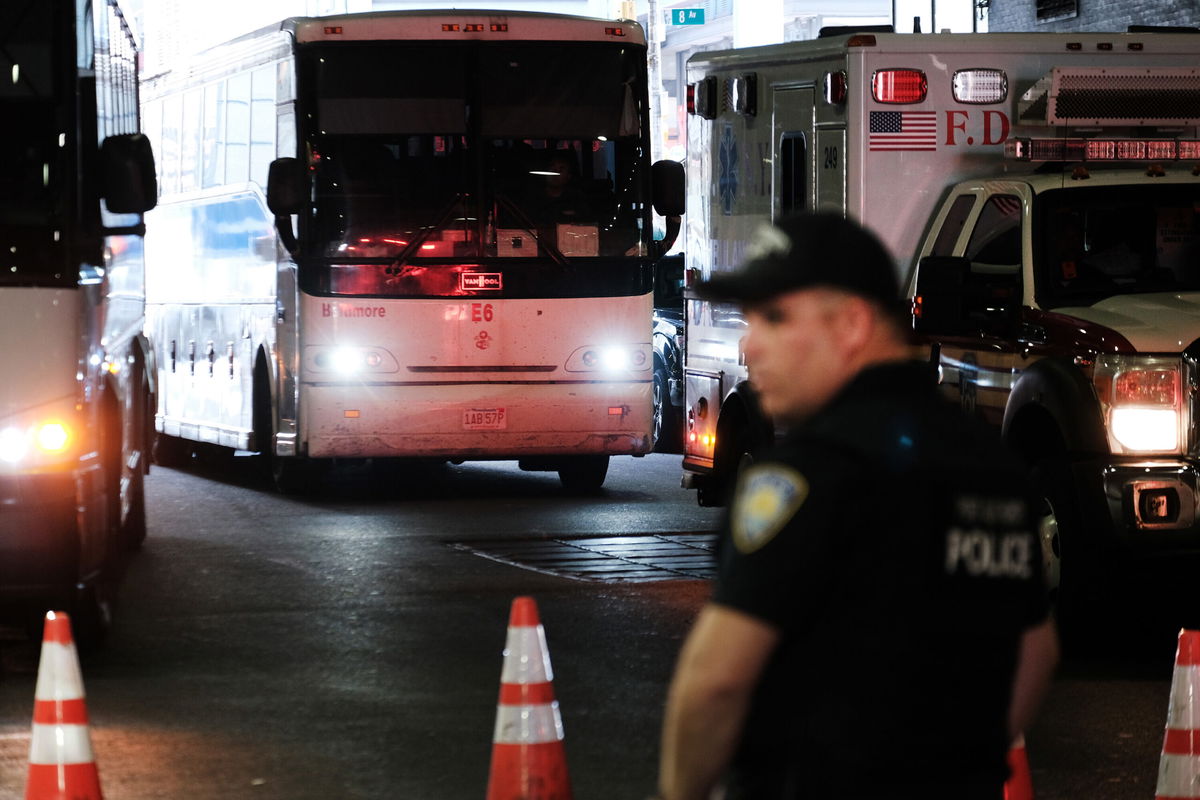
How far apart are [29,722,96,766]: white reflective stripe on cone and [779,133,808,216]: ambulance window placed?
7292mm

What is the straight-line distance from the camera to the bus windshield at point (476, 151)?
53.3 feet

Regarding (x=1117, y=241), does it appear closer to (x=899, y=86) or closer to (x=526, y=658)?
(x=899, y=86)

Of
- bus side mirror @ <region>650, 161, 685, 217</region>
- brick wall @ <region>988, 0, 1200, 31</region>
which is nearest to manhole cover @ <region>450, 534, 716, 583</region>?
bus side mirror @ <region>650, 161, 685, 217</region>

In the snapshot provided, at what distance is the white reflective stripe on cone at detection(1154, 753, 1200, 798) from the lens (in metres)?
6.10

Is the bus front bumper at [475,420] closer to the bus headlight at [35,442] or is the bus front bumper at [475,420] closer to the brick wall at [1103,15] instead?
the bus headlight at [35,442]

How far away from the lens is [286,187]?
1605 centimetres

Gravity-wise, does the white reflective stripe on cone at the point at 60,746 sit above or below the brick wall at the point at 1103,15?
below

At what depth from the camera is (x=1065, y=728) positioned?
8.27m

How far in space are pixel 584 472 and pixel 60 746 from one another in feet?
38.6

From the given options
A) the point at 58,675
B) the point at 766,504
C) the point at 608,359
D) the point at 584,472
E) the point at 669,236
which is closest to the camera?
the point at 766,504

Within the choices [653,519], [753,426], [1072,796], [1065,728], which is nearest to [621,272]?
[653,519]

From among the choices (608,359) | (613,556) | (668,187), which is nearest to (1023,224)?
(613,556)

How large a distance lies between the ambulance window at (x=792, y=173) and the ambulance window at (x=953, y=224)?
4.60 feet

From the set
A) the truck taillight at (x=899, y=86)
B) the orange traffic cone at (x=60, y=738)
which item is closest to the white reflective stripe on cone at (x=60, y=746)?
the orange traffic cone at (x=60, y=738)
